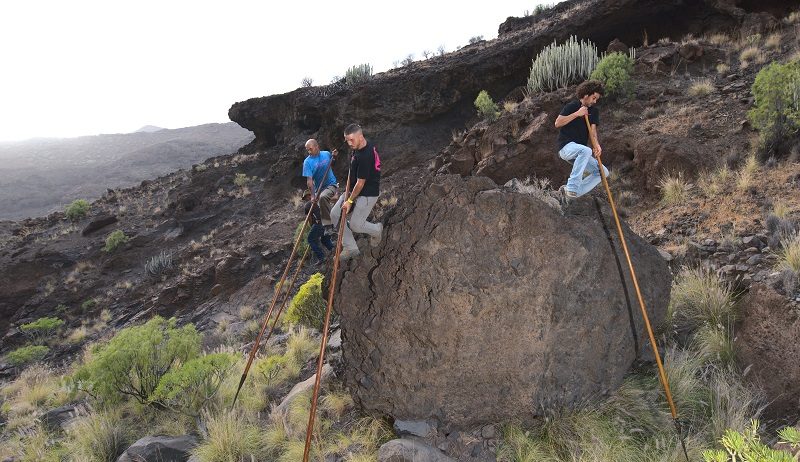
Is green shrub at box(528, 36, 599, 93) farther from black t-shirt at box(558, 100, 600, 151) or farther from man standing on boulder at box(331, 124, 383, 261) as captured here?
man standing on boulder at box(331, 124, 383, 261)

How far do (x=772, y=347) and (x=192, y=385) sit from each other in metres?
5.93

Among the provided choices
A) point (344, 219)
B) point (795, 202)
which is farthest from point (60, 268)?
point (795, 202)

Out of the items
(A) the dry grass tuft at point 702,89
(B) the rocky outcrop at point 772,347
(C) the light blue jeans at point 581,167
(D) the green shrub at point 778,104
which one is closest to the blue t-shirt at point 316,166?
(C) the light blue jeans at point 581,167

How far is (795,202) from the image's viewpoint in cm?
536

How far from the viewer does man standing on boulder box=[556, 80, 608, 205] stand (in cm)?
464

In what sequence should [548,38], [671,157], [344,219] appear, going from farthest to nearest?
[548,38] < [671,157] < [344,219]

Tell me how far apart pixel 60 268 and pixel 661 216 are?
2215 cm

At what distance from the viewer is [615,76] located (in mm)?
10117

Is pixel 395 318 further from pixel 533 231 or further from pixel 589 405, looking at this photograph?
pixel 589 405

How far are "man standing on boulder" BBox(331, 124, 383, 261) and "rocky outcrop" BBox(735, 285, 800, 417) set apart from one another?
11.7 ft

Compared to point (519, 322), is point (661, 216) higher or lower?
lower

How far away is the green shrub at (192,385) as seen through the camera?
15.5ft

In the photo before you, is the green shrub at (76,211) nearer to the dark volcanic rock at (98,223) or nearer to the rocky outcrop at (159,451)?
the dark volcanic rock at (98,223)

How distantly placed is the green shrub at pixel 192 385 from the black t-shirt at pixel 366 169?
279cm
